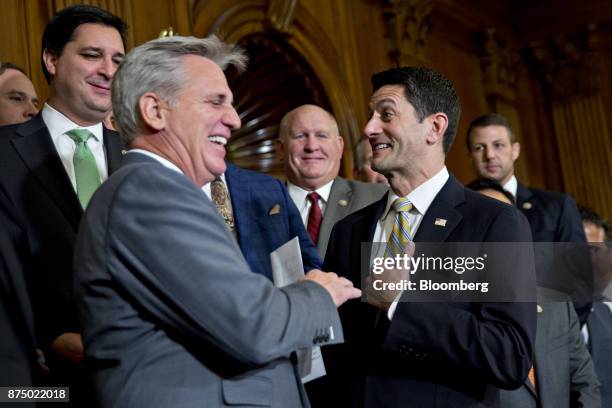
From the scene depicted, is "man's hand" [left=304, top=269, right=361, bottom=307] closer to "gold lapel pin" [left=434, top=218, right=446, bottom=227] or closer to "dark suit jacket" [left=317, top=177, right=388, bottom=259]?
"gold lapel pin" [left=434, top=218, right=446, bottom=227]

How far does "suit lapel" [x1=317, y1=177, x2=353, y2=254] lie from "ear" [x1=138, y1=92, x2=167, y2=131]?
1.73 metres

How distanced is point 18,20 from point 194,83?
7.23 ft

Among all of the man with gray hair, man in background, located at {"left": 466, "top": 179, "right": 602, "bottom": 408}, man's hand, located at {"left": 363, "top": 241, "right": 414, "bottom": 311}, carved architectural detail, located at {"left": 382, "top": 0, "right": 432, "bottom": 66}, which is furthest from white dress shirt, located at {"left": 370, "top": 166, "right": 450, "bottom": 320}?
carved architectural detail, located at {"left": 382, "top": 0, "right": 432, "bottom": 66}

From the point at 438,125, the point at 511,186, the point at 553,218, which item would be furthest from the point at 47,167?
the point at 511,186

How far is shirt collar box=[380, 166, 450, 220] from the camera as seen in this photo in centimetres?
245

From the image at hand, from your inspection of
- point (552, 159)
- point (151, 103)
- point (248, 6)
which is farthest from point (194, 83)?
point (552, 159)

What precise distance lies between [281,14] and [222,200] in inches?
113

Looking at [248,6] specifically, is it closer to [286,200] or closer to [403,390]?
[286,200]

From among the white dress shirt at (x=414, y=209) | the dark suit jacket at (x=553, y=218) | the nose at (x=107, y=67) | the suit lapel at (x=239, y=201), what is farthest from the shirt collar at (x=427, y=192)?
the dark suit jacket at (x=553, y=218)

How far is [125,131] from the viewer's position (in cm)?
194

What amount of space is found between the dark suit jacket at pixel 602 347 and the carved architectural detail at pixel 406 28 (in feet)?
10.9

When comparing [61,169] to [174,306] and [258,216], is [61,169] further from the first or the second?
[174,306]

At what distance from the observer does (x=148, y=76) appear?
1.90 m

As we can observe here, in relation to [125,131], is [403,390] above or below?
below
